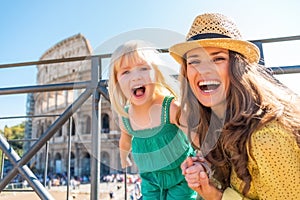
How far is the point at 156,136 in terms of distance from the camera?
1444 millimetres

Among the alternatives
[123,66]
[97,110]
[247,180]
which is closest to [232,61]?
[247,180]

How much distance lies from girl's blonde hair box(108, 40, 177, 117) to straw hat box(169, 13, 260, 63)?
0.78 ft

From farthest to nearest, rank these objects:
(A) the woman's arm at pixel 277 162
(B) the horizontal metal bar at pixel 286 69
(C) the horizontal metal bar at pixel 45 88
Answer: (C) the horizontal metal bar at pixel 45 88, (B) the horizontal metal bar at pixel 286 69, (A) the woman's arm at pixel 277 162

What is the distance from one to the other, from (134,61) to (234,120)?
2.07 feet

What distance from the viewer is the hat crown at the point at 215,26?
3.83 ft

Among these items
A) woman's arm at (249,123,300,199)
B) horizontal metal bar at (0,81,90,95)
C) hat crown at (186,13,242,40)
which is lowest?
woman's arm at (249,123,300,199)

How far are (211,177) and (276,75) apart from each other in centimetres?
82

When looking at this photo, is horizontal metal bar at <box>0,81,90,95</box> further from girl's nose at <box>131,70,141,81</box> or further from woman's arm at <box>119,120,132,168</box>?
girl's nose at <box>131,70,141,81</box>

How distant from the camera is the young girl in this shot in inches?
54.9

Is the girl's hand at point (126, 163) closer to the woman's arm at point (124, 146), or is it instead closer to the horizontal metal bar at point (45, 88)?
the woman's arm at point (124, 146)

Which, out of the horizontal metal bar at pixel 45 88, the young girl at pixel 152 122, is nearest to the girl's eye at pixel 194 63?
the young girl at pixel 152 122

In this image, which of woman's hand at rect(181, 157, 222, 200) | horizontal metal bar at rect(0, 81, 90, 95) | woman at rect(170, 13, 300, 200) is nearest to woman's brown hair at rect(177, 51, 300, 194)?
woman at rect(170, 13, 300, 200)

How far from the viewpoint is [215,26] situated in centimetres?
118

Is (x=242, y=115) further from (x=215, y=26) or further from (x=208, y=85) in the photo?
(x=215, y=26)
